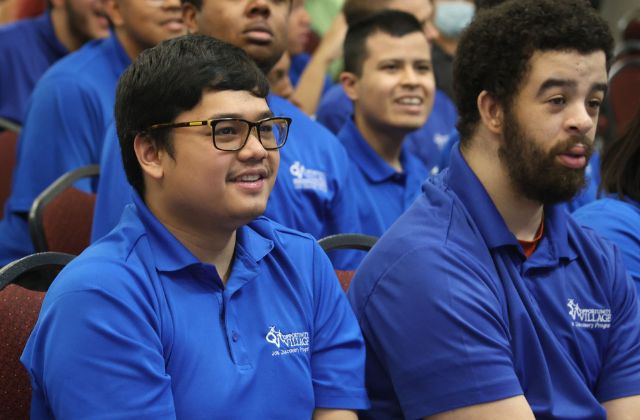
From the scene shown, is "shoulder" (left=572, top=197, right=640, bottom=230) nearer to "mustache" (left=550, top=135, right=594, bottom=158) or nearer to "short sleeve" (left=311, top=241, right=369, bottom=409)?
"mustache" (left=550, top=135, right=594, bottom=158)

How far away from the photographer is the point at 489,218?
227cm

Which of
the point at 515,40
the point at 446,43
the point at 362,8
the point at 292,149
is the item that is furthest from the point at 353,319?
the point at 446,43

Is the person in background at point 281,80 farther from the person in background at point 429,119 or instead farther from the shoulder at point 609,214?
the shoulder at point 609,214

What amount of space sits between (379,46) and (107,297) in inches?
100

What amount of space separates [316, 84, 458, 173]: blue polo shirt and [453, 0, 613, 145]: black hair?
6.22ft

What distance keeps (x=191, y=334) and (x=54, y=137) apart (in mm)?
1857

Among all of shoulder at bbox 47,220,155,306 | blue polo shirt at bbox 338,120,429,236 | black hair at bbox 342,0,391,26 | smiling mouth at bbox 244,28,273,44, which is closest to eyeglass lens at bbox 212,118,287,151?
shoulder at bbox 47,220,155,306

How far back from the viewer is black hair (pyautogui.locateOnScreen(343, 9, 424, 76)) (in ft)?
13.6

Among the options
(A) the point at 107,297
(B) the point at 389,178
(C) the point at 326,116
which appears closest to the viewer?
(A) the point at 107,297

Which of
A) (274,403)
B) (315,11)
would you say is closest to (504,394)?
(274,403)

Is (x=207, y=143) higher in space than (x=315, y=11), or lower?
higher

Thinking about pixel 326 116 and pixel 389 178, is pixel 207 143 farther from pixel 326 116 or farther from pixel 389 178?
pixel 326 116

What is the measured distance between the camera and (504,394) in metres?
2.04

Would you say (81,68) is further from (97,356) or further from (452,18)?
(452,18)
